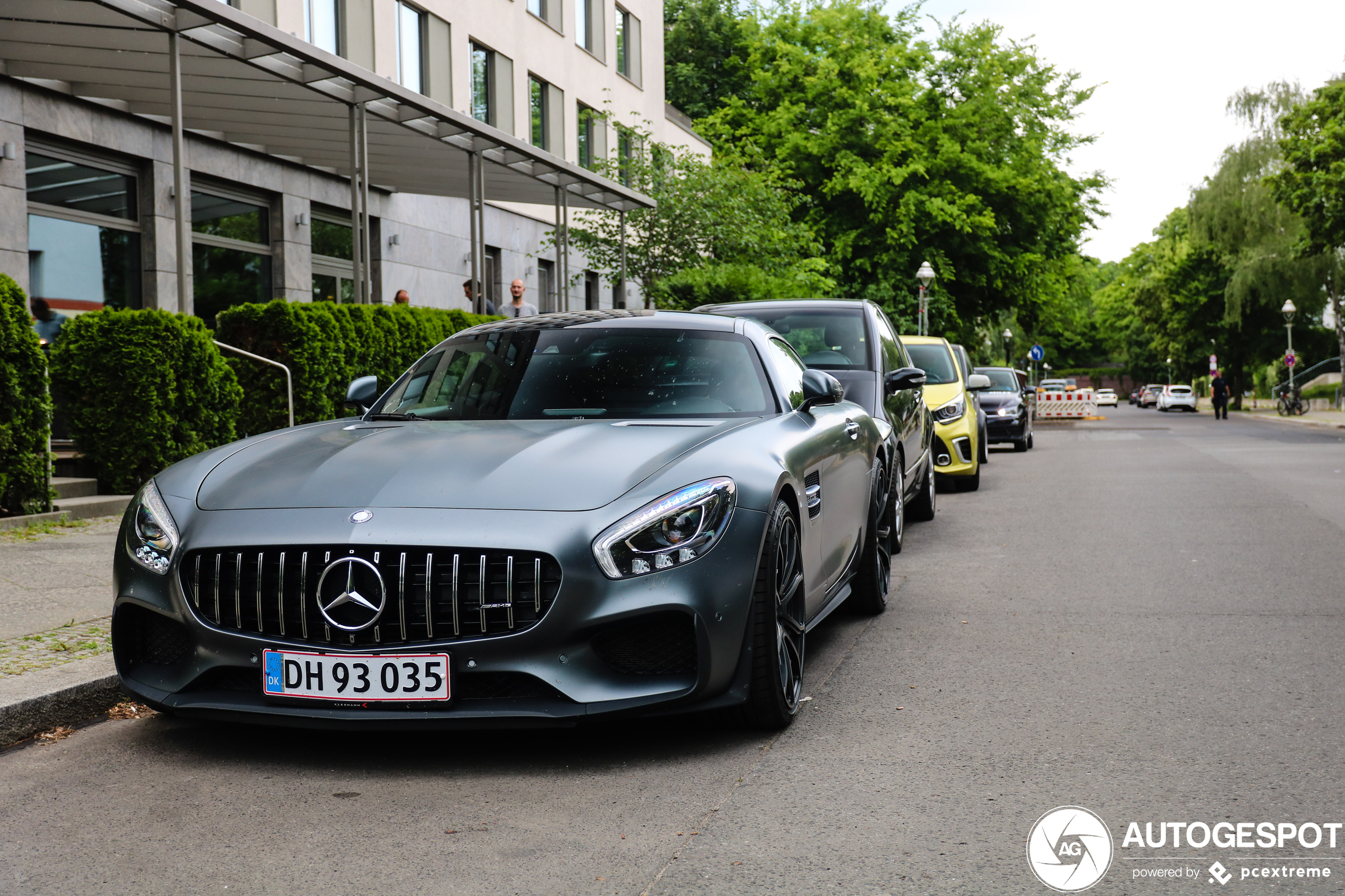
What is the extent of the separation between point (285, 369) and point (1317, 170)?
2853cm

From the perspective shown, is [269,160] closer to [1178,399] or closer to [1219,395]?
[1219,395]

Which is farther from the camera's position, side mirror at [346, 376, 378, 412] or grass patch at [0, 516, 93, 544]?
grass patch at [0, 516, 93, 544]

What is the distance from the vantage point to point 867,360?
9.41m

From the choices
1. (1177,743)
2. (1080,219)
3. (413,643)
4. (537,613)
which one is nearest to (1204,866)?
(1177,743)

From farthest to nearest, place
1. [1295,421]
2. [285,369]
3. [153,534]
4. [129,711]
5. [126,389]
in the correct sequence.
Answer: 1. [1295,421]
2. [285,369]
3. [126,389]
4. [129,711]
5. [153,534]

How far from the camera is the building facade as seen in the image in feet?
43.0

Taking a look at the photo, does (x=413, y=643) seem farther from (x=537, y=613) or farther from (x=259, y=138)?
(x=259, y=138)

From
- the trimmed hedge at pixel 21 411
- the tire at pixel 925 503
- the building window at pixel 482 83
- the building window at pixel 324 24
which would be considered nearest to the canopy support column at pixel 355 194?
the trimmed hedge at pixel 21 411

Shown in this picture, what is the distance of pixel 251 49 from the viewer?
39.2 feet

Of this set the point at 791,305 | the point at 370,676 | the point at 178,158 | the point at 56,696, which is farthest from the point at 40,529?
the point at 370,676

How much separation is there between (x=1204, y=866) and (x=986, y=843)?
501 millimetres

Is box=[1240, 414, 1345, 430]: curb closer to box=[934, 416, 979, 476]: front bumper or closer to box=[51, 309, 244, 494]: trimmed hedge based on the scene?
box=[934, 416, 979, 476]: front bumper

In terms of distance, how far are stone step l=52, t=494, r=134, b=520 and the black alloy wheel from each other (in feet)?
17.8

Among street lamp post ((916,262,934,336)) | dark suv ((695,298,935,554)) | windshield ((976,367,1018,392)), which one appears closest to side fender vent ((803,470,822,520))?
dark suv ((695,298,935,554))
